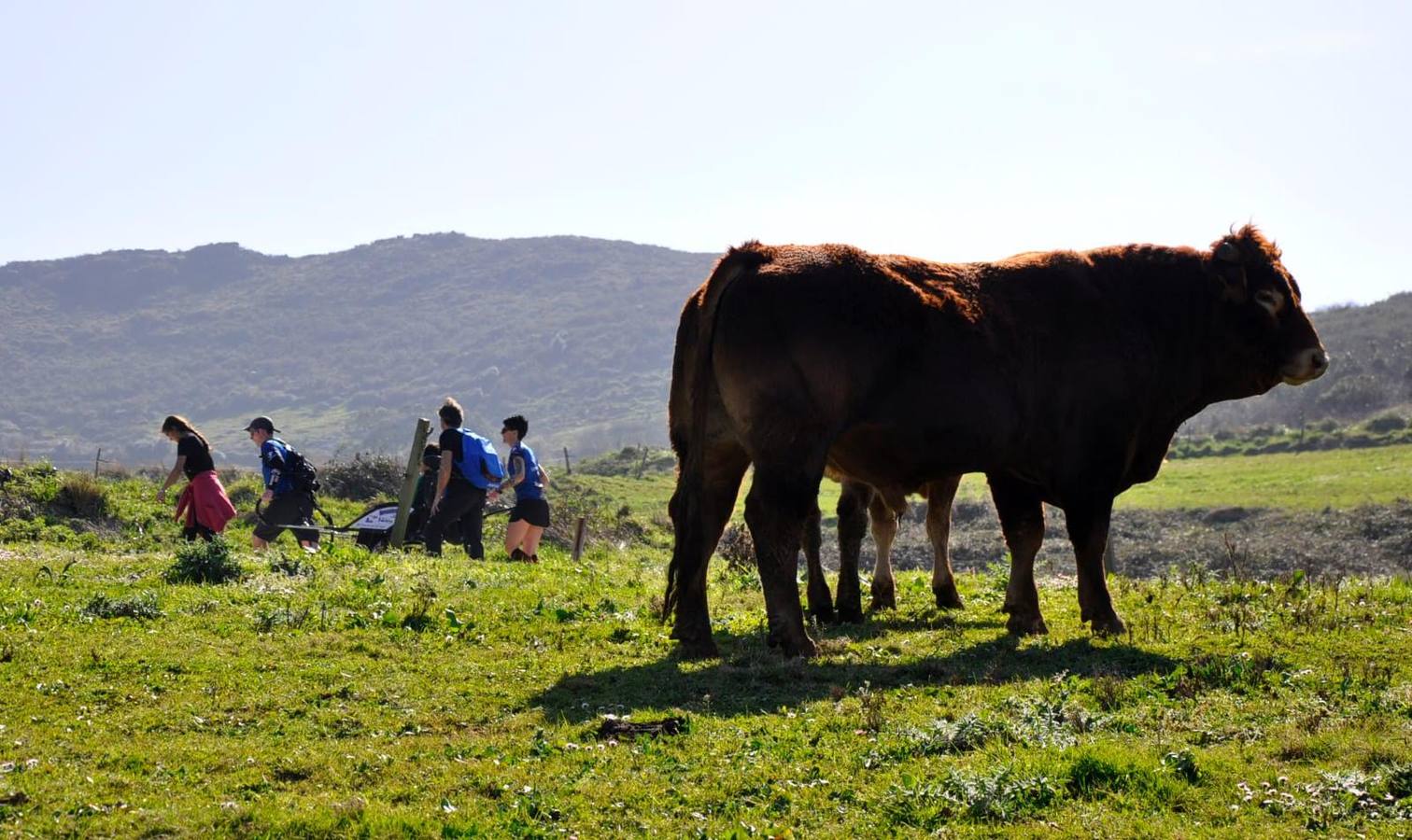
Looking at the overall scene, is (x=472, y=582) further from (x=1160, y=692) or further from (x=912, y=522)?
(x=912, y=522)

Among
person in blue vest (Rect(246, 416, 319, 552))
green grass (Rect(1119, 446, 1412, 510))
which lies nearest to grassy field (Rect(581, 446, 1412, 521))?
green grass (Rect(1119, 446, 1412, 510))

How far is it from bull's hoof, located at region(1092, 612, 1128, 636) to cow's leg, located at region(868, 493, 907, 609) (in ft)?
7.48

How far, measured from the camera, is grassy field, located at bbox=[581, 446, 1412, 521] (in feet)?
120

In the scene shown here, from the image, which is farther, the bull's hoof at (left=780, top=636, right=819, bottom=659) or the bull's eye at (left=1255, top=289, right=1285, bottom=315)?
the bull's eye at (left=1255, top=289, right=1285, bottom=315)

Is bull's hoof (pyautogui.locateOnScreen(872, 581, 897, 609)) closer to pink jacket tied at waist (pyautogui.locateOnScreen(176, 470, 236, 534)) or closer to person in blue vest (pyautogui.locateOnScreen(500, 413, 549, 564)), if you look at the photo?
person in blue vest (pyautogui.locateOnScreen(500, 413, 549, 564))

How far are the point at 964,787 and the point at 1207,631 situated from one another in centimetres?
572

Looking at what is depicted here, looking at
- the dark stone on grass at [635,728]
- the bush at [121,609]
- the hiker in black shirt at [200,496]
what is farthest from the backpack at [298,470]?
the dark stone on grass at [635,728]

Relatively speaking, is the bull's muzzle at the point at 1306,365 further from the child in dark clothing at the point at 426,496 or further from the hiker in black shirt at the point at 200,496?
the hiker in black shirt at the point at 200,496

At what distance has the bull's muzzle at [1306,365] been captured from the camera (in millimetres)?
13734

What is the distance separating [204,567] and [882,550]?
6.60m

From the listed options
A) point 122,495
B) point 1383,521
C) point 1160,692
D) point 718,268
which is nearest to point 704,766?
point 1160,692

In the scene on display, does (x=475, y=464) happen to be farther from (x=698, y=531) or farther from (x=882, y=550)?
(x=698, y=531)

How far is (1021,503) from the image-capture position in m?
13.6

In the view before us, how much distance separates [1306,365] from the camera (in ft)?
45.2
